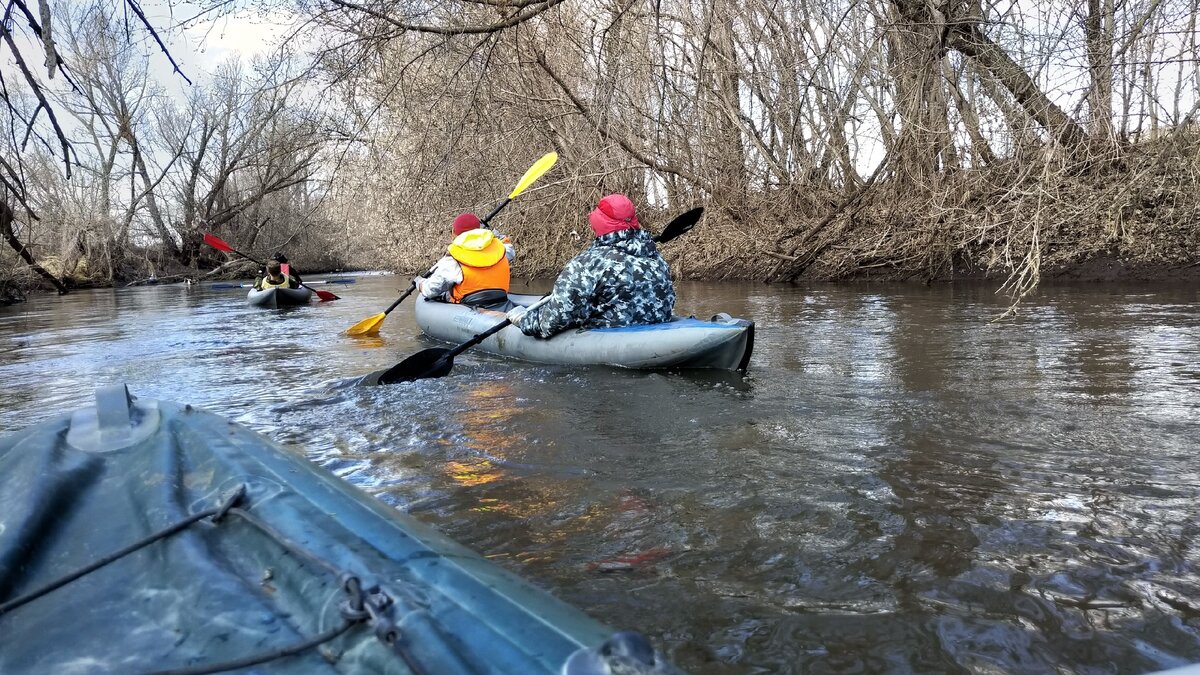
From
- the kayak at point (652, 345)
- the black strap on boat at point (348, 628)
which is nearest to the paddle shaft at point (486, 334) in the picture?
the kayak at point (652, 345)

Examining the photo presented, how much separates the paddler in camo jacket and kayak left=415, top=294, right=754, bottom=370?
0.40 ft

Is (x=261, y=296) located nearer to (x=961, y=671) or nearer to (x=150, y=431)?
(x=150, y=431)

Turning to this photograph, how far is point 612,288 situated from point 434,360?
1306mm

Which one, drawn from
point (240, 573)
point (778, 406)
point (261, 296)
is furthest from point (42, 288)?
point (240, 573)

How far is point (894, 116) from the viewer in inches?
400

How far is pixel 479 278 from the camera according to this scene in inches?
303

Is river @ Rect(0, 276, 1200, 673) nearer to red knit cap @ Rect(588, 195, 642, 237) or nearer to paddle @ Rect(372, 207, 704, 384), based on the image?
paddle @ Rect(372, 207, 704, 384)

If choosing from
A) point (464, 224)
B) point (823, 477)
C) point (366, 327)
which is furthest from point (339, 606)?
point (366, 327)

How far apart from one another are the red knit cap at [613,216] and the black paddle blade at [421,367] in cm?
137

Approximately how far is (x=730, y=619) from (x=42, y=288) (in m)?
22.5

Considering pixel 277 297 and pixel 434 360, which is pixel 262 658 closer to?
pixel 434 360

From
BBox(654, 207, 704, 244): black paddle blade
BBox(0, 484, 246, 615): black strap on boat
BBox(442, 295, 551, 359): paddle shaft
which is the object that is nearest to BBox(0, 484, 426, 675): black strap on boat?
BBox(0, 484, 246, 615): black strap on boat

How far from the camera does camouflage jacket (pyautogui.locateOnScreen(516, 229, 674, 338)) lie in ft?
18.2

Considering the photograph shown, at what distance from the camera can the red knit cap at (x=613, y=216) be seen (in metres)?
5.40
